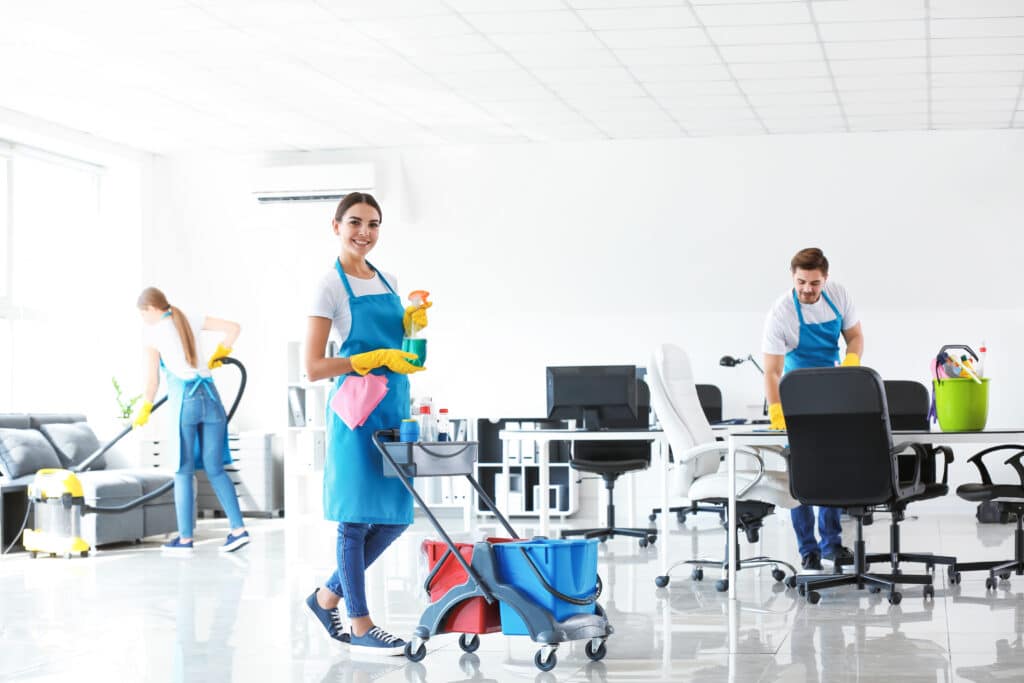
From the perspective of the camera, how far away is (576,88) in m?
8.04

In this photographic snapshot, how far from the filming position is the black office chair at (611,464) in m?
7.43

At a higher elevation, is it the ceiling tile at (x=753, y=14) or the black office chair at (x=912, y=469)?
the ceiling tile at (x=753, y=14)

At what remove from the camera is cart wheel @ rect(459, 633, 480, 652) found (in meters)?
4.20

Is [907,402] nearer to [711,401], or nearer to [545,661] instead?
[711,401]

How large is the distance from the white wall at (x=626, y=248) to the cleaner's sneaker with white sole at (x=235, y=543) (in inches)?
99.9

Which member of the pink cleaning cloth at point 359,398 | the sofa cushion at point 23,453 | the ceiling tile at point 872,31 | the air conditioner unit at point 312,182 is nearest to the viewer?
the pink cleaning cloth at point 359,398

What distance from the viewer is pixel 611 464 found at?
7.46m

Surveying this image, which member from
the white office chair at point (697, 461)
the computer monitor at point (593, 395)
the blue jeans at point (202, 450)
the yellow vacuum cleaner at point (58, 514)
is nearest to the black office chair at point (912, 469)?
the white office chair at point (697, 461)

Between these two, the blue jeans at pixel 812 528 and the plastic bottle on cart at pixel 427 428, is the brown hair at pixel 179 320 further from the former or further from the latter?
the plastic bottle on cart at pixel 427 428

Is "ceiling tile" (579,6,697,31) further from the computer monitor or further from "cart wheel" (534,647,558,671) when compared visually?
"cart wheel" (534,647,558,671)

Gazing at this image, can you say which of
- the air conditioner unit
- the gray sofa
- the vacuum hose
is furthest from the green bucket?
the air conditioner unit

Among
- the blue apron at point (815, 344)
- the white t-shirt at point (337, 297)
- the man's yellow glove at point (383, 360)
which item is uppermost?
the white t-shirt at point (337, 297)

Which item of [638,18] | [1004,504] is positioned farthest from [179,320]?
[1004,504]

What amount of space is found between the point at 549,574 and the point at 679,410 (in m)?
1.99
